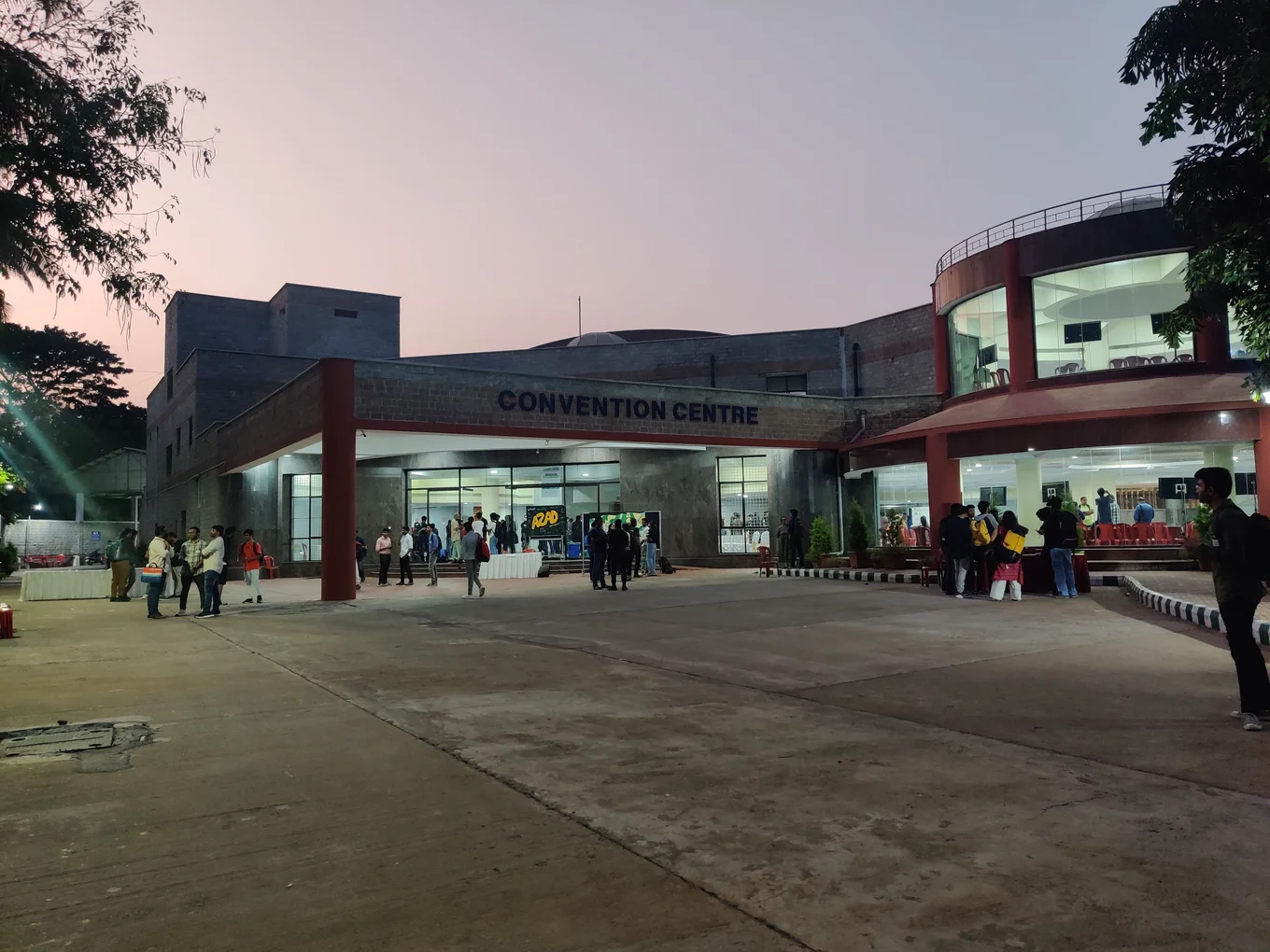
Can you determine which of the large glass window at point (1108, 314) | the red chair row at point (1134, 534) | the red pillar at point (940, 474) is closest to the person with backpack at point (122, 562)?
the red pillar at point (940, 474)

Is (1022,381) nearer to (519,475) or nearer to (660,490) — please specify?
(660,490)

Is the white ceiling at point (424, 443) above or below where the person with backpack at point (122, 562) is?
above

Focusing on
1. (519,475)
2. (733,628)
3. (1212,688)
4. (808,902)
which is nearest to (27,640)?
(733,628)

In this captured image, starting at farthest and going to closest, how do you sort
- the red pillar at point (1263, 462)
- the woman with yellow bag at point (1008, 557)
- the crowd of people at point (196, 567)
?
1. the red pillar at point (1263, 462)
2. the crowd of people at point (196, 567)
3. the woman with yellow bag at point (1008, 557)

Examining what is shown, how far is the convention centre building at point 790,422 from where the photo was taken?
19828 mm

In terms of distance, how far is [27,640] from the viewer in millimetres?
11719

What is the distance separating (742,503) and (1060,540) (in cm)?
1333

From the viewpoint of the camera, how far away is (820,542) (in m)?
23.3

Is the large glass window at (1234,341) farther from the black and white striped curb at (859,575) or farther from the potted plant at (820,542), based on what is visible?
the potted plant at (820,542)

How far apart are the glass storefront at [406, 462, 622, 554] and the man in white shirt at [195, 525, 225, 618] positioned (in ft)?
46.9

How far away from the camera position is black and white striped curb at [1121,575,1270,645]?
9281 mm

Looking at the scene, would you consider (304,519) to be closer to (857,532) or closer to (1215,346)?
(857,532)

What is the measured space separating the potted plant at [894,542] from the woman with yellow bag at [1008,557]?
7381 millimetres

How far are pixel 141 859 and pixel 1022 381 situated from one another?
944 inches
